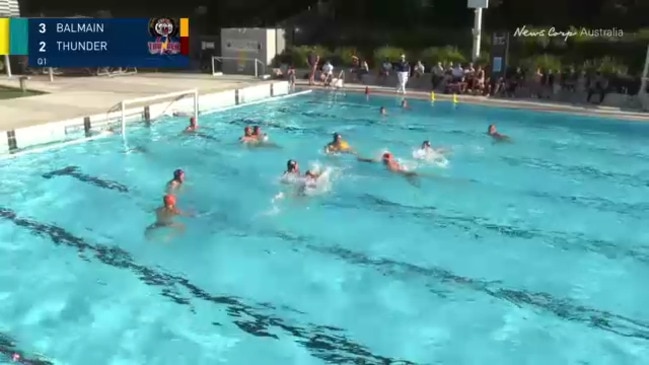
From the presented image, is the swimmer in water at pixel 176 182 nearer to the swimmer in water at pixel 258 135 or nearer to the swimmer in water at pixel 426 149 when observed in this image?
the swimmer in water at pixel 258 135

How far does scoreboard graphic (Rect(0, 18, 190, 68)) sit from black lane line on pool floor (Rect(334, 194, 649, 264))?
705 inches

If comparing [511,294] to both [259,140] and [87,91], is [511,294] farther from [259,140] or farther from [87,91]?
[87,91]

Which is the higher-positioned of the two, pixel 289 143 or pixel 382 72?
pixel 382 72

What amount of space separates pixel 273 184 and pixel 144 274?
428 centimetres

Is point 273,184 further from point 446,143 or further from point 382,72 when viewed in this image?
point 382,72

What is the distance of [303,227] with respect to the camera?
34.2ft

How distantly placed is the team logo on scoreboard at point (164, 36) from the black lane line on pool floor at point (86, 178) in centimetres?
1584

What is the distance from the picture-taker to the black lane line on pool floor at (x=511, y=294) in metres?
7.49

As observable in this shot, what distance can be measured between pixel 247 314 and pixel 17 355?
236 cm

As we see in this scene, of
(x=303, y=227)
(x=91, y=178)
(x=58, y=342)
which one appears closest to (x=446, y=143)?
(x=303, y=227)

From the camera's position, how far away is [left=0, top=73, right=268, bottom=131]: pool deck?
16.7 meters

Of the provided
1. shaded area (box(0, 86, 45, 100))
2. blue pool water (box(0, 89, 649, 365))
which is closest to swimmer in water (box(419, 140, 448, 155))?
blue pool water (box(0, 89, 649, 365))


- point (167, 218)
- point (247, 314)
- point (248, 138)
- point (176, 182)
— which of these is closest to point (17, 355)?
point (247, 314)

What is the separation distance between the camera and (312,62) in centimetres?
2591
